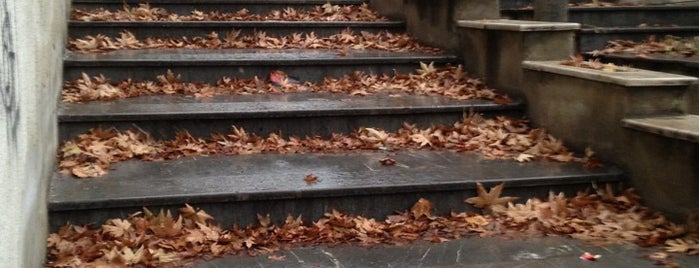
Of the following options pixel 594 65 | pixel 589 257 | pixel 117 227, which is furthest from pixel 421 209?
pixel 594 65

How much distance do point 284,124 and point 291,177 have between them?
76cm

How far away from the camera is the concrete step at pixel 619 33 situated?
19.4 feet

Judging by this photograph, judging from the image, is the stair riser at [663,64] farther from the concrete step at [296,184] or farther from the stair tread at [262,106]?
the concrete step at [296,184]

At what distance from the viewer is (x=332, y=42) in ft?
19.6

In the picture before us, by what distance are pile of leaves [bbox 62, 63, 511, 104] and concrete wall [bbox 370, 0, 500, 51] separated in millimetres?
379

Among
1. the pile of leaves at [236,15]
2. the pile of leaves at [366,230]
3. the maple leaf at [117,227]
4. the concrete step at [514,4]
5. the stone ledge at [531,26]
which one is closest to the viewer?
the pile of leaves at [366,230]

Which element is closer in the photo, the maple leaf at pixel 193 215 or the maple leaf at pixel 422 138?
the maple leaf at pixel 193 215

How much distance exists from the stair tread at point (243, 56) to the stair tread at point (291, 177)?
1.18 m

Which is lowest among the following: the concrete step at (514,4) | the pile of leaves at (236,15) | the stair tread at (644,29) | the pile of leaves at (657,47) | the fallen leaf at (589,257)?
the fallen leaf at (589,257)

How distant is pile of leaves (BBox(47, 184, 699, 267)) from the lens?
10.1ft

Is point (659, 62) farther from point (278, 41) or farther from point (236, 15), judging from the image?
point (236, 15)

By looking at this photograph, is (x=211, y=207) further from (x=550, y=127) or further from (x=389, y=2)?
(x=389, y=2)

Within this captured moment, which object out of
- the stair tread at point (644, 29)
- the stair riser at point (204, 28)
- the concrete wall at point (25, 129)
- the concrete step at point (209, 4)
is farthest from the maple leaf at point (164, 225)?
the stair tread at point (644, 29)

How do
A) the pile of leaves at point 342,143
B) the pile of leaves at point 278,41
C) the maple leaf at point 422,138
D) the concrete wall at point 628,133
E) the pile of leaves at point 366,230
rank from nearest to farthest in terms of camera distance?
1. the pile of leaves at point 366,230
2. the concrete wall at point 628,133
3. the pile of leaves at point 342,143
4. the maple leaf at point 422,138
5. the pile of leaves at point 278,41
